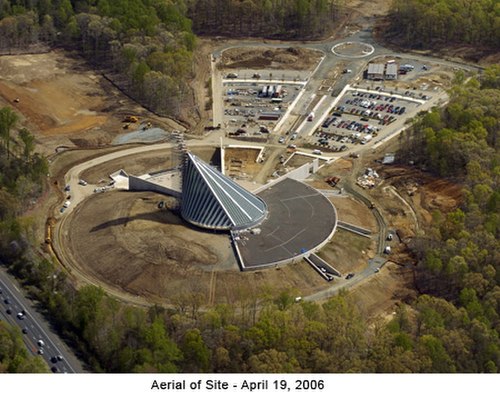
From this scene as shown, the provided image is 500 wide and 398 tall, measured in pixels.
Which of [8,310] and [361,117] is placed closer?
[8,310]

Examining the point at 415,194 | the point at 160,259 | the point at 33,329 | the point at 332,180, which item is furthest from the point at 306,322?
the point at 415,194

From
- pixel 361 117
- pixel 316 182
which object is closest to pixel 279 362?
pixel 316 182

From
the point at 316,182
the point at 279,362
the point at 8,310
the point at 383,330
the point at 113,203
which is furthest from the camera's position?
the point at 316,182

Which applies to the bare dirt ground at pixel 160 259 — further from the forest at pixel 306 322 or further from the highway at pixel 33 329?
the highway at pixel 33 329

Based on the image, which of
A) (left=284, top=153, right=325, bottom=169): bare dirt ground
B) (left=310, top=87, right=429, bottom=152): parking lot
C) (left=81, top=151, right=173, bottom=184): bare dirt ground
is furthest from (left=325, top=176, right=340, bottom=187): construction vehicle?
(left=81, top=151, right=173, bottom=184): bare dirt ground

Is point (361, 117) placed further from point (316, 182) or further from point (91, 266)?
point (91, 266)

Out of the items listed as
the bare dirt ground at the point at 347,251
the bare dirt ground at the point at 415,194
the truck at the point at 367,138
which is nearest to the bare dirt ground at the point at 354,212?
the bare dirt ground at the point at 415,194

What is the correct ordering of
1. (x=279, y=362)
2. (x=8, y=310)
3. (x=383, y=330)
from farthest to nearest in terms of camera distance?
(x=8, y=310) → (x=383, y=330) → (x=279, y=362)
